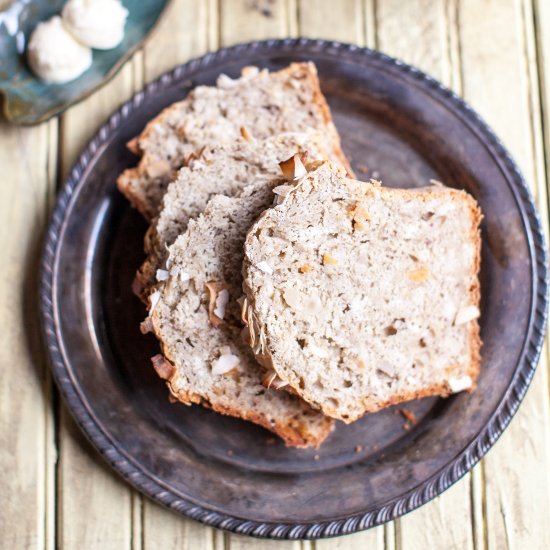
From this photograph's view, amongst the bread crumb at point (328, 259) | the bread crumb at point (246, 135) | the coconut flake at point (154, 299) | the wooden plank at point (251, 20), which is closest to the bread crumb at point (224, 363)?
the coconut flake at point (154, 299)

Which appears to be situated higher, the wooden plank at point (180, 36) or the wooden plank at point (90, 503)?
the wooden plank at point (180, 36)

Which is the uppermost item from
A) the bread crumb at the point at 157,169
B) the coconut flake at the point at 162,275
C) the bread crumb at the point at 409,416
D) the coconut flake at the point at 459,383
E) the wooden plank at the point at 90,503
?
the bread crumb at the point at 157,169

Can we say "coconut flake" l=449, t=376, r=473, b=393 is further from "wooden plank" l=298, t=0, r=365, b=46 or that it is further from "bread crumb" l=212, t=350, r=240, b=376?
"wooden plank" l=298, t=0, r=365, b=46

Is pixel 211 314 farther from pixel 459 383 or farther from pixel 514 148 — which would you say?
pixel 514 148

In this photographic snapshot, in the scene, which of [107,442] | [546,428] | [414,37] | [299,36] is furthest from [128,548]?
[414,37]

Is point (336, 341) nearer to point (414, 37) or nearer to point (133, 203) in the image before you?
point (133, 203)

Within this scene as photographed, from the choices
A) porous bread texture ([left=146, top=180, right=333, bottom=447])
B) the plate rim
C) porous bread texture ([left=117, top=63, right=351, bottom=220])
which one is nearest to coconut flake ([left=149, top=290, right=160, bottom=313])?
porous bread texture ([left=146, top=180, right=333, bottom=447])

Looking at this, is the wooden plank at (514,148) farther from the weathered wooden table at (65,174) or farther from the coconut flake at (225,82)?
the coconut flake at (225,82)
